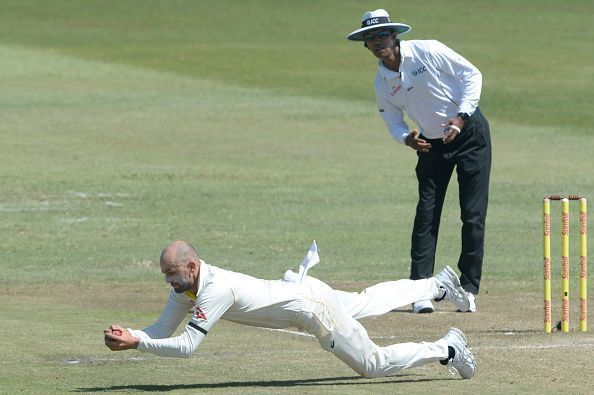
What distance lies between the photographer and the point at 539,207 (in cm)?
2017

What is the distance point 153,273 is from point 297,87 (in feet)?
69.7

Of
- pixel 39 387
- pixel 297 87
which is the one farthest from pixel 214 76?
pixel 39 387

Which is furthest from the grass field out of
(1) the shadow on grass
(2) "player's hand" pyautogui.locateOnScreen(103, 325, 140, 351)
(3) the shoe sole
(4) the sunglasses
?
(4) the sunglasses

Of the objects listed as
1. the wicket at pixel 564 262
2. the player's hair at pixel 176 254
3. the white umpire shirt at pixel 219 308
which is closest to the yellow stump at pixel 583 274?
the wicket at pixel 564 262

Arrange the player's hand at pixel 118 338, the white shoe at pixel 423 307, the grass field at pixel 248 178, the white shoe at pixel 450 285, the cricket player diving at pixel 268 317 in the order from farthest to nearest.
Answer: the white shoe at pixel 423 307, the white shoe at pixel 450 285, the grass field at pixel 248 178, the cricket player diving at pixel 268 317, the player's hand at pixel 118 338

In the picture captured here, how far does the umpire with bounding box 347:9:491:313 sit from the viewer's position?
1276 cm

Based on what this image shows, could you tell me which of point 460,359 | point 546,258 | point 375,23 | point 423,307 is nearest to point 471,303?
point 423,307

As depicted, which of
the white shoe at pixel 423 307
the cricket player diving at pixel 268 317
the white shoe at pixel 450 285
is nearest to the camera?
the cricket player diving at pixel 268 317

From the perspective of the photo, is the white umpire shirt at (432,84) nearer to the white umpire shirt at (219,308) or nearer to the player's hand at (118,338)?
the white umpire shirt at (219,308)

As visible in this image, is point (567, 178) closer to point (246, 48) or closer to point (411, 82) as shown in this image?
point (411, 82)

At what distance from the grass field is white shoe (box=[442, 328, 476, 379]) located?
10cm

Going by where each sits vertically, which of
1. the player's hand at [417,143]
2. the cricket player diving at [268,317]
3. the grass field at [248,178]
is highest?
the player's hand at [417,143]

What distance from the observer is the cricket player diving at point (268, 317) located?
9305 millimetres

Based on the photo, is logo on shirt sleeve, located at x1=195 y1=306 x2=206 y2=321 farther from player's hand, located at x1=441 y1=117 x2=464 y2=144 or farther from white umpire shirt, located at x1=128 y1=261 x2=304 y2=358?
player's hand, located at x1=441 y1=117 x2=464 y2=144
